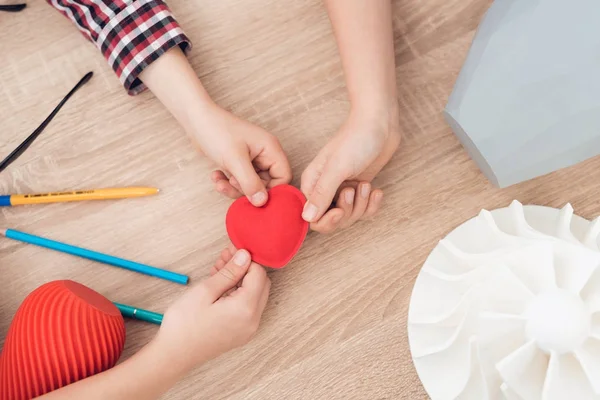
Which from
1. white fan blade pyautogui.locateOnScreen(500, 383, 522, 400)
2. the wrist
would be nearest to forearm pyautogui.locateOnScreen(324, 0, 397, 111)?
the wrist

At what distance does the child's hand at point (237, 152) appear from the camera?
0.41 m

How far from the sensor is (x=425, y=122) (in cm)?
45

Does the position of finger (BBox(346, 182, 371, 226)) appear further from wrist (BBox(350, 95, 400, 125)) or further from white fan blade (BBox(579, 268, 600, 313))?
white fan blade (BBox(579, 268, 600, 313))

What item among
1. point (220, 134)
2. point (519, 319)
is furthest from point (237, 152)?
point (519, 319)

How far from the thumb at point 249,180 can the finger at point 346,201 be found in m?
0.06

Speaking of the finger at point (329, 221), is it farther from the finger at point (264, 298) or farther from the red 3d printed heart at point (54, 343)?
the red 3d printed heart at point (54, 343)

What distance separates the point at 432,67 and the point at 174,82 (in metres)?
0.21

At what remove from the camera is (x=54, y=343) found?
363mm

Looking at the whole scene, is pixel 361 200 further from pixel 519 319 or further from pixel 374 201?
pixel 519 319

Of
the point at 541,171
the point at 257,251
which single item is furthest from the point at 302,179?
the point at 541,171

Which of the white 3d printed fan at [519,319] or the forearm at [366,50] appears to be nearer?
the white 3d printed fan at [519,319]

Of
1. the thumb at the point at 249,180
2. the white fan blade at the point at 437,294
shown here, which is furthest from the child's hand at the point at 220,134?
the white fan blade at the point at 437,294

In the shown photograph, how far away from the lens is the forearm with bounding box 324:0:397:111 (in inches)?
16.6

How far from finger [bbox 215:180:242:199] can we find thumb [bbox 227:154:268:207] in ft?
0.05
